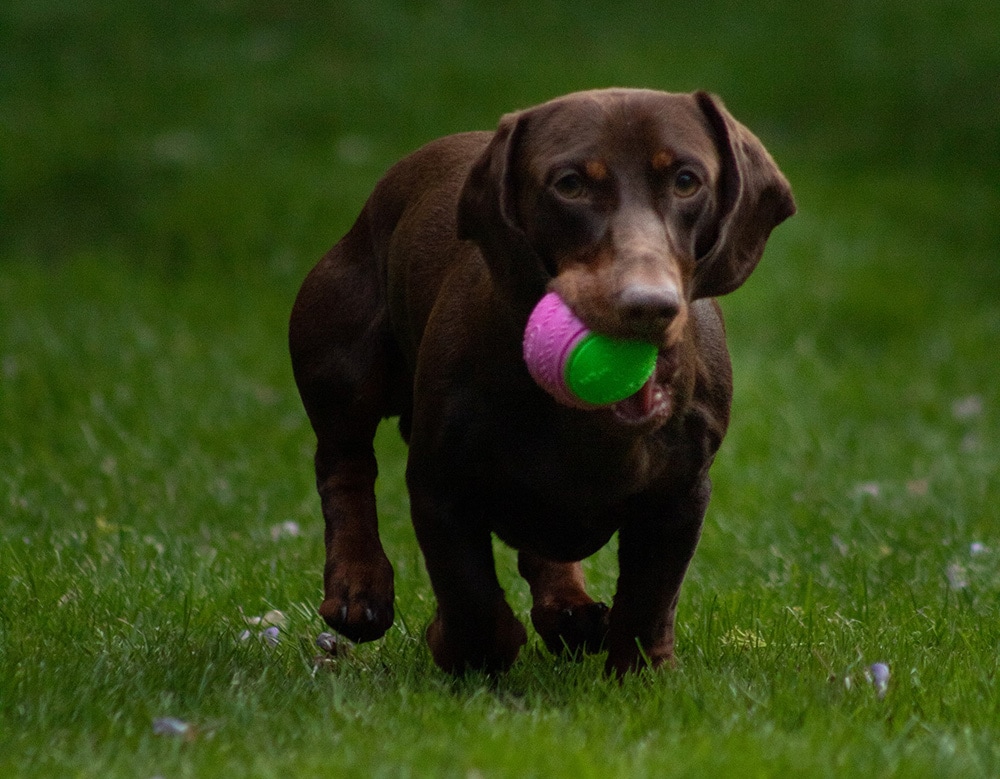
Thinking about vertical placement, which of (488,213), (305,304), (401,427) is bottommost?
(401,427)

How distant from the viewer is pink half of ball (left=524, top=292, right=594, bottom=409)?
9.73 ft

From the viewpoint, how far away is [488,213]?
3.29 metres

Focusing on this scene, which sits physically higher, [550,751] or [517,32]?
[550,751]

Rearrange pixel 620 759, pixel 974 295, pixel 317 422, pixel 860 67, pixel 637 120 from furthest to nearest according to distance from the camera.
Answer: pixel 860 67, pixel 974 295, pixel 317 422, pixel 637 120, pixel 620 759

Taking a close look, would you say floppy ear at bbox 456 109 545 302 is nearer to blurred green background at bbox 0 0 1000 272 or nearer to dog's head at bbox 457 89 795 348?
dog's head at bbox 457 89 795 348

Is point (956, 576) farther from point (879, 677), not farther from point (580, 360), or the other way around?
point (580, 360)

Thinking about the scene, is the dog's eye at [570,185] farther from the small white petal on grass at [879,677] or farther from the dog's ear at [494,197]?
the small white petal on grass at [879,677]

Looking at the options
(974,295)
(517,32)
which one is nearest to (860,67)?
(517,32)

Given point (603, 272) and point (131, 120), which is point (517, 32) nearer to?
point (131, 120)

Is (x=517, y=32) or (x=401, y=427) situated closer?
(x=401, y=427)

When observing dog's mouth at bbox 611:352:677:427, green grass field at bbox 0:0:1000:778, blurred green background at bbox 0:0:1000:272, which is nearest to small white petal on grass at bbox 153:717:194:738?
green grass field at bbox 0:0:1000:778

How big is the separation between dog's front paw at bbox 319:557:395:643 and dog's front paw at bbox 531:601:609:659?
0.38m

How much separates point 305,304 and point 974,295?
630cm

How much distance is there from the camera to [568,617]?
390cm
